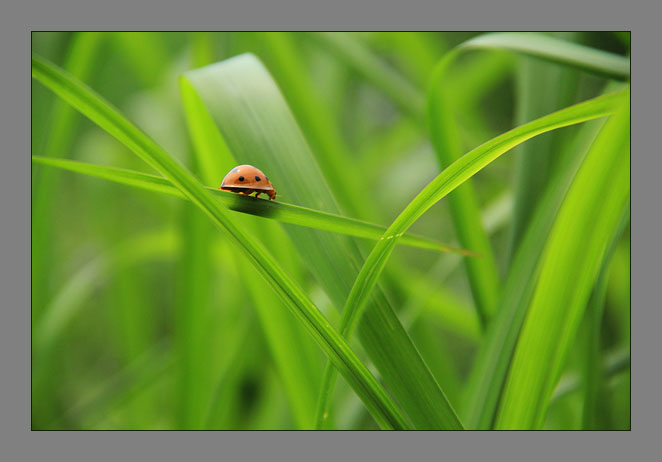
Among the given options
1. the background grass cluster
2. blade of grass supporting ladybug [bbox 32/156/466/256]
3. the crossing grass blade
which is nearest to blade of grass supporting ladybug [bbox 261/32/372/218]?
the background grass cluster

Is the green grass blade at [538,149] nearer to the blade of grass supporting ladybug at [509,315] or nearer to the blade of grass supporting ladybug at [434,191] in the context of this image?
the blade of grass supporting ladybug at [509,315]

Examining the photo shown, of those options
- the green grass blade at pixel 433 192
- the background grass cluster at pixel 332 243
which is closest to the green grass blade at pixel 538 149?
the background grass cluster at pixel 332 243

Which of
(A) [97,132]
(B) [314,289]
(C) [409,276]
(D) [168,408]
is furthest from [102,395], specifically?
(A) [97,132]

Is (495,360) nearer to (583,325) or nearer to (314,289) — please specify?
(583,325)

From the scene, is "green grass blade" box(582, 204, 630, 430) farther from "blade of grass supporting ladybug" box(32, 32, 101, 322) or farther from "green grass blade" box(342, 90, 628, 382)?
"blade of grass supporting ladybug" box(32, 32, 101, 322)

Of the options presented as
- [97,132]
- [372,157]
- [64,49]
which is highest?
[97,132]

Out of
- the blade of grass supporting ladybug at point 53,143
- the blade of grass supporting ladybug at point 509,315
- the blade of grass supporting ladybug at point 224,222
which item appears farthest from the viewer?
the blade of grass supporting ladybug at point 53,143

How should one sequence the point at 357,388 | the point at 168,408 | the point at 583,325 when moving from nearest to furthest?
the point at 357,388 → the point at 583,325 → the point at 168,408
